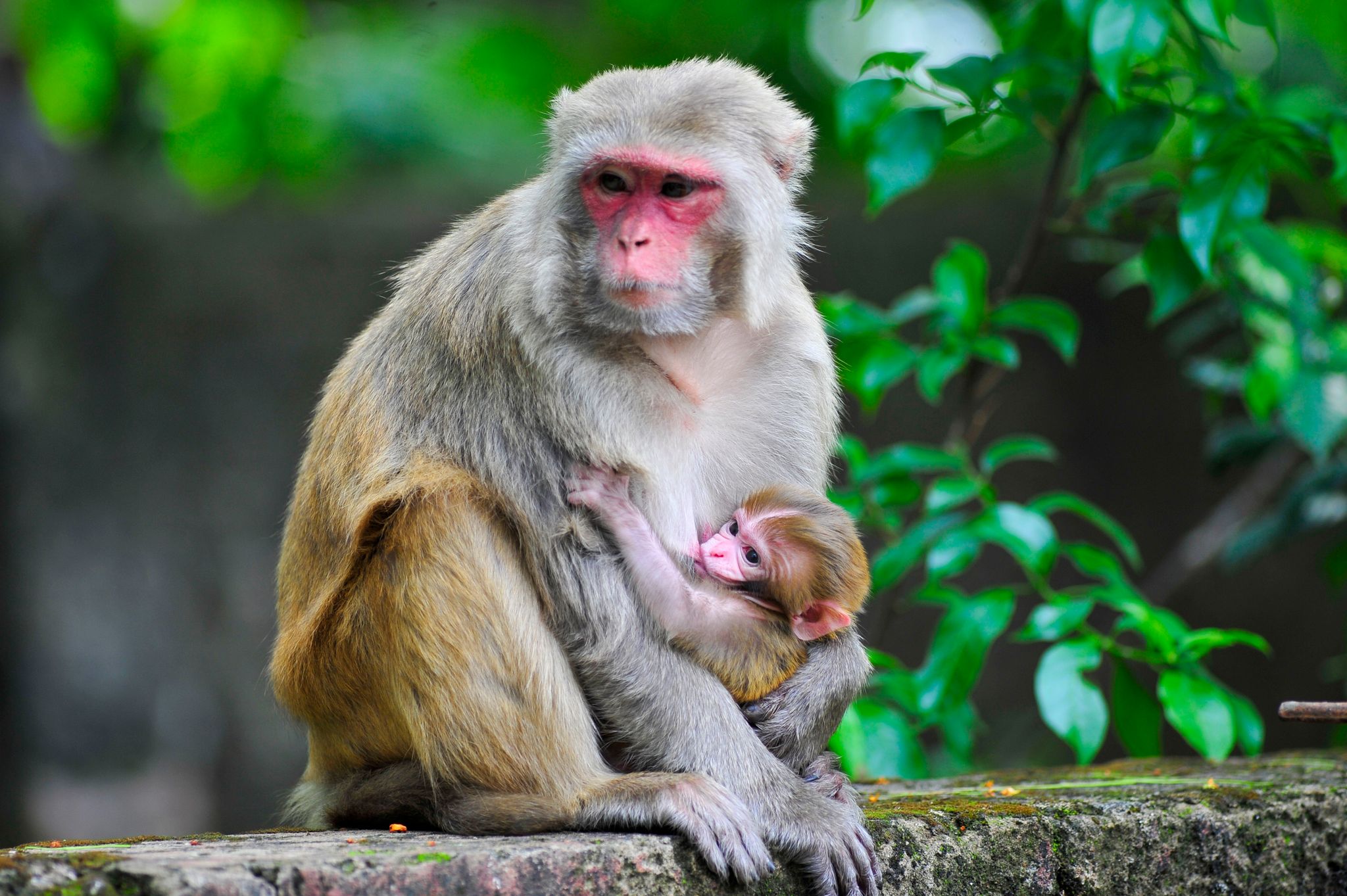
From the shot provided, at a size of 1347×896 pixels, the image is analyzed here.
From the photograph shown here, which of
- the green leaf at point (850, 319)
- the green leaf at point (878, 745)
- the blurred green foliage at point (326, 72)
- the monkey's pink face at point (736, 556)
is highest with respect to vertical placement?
the blurred green foliage at point (326, 72)

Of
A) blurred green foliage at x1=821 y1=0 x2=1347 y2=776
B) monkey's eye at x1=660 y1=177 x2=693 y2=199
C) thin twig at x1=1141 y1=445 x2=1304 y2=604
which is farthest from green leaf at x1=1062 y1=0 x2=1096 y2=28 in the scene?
thin twig at x1=1141 y1=445 x2=1304 y2=604

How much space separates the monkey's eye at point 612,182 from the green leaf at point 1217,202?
1.94m

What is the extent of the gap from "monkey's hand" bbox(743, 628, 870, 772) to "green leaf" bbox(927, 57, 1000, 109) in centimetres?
192

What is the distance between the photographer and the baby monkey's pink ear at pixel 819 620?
343 cm

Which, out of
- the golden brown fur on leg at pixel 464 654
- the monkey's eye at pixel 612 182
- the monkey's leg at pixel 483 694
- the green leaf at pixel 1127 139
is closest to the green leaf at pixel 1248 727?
the green leaf at pixel 1127 139

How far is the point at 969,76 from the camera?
4.32 m

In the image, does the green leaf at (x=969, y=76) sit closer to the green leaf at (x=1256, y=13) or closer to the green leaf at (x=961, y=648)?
the green leaf at (x=1256, y=13)

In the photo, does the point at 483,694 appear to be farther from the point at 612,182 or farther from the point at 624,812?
the point at 612,182

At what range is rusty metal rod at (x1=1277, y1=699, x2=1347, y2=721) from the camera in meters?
3.32

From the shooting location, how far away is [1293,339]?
17.5 ft

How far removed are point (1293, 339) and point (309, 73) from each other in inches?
276

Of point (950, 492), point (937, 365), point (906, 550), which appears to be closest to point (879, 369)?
point (937, 365)

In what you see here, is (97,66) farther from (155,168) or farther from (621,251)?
(621,251)

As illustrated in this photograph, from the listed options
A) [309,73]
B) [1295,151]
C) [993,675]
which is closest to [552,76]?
[309,73]
